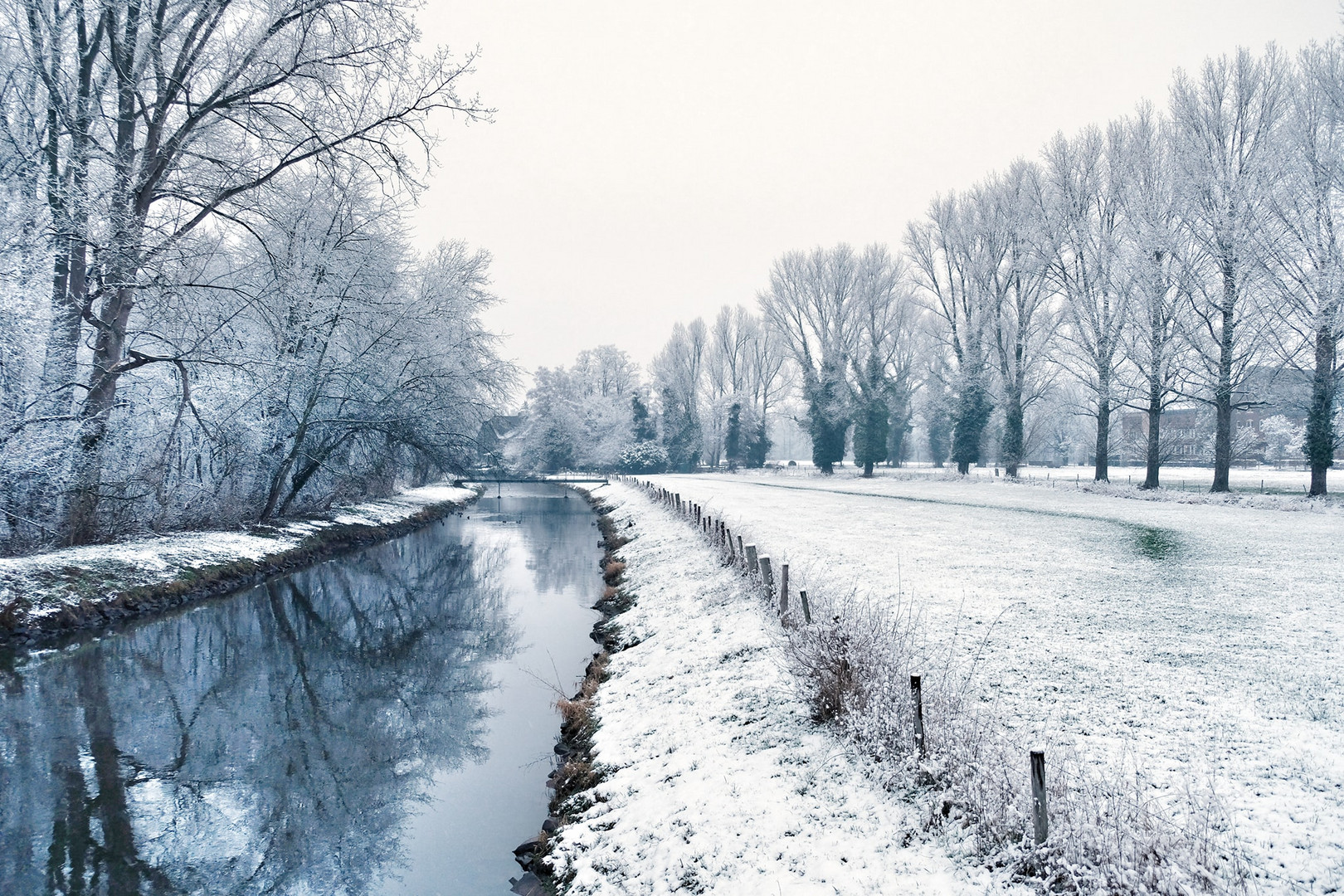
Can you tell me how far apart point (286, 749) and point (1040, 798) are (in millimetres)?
7755

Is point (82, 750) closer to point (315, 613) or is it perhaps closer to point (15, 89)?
point (315, 613)

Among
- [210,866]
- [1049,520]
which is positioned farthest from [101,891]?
[1049,520]

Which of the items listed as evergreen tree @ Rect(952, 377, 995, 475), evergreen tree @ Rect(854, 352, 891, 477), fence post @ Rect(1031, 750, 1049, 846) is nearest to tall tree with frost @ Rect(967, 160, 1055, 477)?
evergreen tree @ Rect(952, 377, 995, 475)

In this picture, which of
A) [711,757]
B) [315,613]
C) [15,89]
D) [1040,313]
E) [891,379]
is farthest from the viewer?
[891,379]

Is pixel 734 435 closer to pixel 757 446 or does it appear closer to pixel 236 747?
pixel 757 446

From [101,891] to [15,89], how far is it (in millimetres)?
14127

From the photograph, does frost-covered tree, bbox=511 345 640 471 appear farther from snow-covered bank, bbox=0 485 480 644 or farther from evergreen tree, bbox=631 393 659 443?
snow-covered bank, bbox=0 485 480 644

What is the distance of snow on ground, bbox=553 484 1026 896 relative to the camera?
4.61 metres

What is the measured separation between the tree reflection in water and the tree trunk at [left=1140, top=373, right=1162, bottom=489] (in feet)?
82.1

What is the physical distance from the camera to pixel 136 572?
13.6 m

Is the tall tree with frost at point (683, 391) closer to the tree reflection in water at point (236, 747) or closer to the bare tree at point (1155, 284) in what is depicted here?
the bare tree at point (1155, 284)

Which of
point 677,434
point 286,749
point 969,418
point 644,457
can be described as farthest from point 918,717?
point 677,434

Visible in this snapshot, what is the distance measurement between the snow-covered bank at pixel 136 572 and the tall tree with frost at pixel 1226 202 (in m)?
29.2

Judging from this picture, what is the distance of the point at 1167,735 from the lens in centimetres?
563
